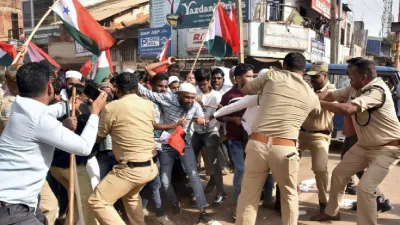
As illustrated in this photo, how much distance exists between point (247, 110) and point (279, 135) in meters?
0.98

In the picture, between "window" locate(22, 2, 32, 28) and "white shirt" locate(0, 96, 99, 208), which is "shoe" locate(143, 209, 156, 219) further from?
"window" locate(22, 2, 32, 28)

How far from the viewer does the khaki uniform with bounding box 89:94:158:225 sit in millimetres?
3387

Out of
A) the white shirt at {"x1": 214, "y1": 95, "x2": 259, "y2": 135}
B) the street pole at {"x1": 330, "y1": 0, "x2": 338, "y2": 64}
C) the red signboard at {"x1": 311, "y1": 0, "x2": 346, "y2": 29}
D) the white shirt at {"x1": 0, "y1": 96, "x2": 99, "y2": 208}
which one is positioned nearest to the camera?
the white shirt at {"x1": 0, "y1": 96, "x2": 99, "y2": 208}

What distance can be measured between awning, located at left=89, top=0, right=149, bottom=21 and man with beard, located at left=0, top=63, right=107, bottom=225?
21389 mm

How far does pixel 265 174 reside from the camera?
140 inches

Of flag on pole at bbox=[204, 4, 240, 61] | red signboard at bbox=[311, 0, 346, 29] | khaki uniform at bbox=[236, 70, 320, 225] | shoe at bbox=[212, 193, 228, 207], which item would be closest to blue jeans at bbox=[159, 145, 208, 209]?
shoe at bbox=[212, 193, 228, 207]

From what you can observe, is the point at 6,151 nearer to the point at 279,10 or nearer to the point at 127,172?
the point at 127,172

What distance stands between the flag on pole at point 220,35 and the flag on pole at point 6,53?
3179mm

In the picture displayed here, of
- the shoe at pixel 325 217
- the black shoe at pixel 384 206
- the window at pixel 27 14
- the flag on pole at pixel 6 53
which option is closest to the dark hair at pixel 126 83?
the shoe at pixel 325 217

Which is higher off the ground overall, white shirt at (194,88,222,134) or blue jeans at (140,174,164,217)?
white shirt at (194,88,222,134)

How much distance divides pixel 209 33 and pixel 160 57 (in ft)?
3.45

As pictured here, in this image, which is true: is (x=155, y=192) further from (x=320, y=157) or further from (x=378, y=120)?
(x=378, y=120)

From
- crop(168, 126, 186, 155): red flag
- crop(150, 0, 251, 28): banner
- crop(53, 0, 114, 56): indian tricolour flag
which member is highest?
crop(150, 0, 251, 28): banner

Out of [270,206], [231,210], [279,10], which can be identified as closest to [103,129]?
[231,210]
